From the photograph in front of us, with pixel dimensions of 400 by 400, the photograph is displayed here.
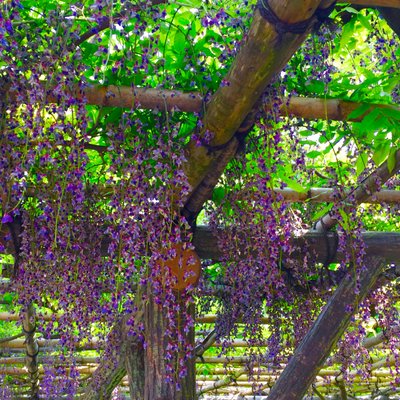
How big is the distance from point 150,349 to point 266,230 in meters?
0.69

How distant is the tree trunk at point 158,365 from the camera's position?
242 cm

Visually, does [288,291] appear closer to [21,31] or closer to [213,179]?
[213,179]

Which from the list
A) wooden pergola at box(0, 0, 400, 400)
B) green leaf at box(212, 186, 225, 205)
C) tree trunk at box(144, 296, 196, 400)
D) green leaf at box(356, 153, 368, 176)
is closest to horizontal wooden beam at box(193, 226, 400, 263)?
wooden pergola at box(0, 0, 400, 400)

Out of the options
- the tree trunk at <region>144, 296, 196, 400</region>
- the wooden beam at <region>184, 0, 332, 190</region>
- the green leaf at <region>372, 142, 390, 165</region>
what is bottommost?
the tree trunk at <region>144, 296, 196, 400</region>

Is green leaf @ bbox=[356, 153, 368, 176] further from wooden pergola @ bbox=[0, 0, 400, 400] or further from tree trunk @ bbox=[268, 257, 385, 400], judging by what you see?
tree trunk @ bbox=[268, 257, 385, 400]

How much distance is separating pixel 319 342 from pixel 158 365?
2.90ft

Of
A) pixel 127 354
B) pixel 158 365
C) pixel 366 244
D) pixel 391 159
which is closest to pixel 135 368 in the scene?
pixel 127 354

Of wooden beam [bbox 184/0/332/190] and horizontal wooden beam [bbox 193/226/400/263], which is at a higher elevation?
horizontal wooden beam [bbox 193/226/400/263]

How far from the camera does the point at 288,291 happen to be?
3.41m

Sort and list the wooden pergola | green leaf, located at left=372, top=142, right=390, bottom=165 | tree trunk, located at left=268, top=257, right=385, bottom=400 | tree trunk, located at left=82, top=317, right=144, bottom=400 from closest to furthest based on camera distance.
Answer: the wooden pergola
green leaf, located at left=372, top=142, right=390, bottom=165
tree trunk, located at left=268, top=257, right=385, bottom=400
tree trunk, located at left=82, top=317, right=144, bottom=400

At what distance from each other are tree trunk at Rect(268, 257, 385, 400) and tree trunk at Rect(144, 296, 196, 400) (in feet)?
1.82

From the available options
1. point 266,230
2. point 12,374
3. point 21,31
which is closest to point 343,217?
point 266,230

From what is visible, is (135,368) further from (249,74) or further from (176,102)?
(249,74)

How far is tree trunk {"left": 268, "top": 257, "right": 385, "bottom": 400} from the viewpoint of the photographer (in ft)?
9.37
